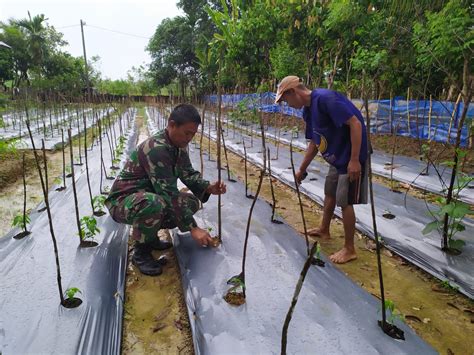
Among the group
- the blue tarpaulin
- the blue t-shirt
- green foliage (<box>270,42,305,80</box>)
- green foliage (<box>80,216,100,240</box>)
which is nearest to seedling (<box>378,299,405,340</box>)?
the blue t-shirt

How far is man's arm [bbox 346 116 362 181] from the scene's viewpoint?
2246 mm

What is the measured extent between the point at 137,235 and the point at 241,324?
1066 mm

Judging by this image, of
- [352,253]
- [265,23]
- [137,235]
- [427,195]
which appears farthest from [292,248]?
[265,23]

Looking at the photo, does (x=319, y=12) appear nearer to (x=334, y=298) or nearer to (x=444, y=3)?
(x=444, y=3)

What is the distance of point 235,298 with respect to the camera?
199 centimetres

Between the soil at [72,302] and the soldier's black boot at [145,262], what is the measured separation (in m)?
0.59

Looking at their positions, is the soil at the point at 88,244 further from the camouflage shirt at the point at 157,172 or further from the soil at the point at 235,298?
the soil at the point at 235,298

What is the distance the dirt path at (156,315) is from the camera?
6.08 ft

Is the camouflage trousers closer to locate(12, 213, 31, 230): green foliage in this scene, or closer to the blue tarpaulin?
locate(12, 213, 31, 230): green foliage

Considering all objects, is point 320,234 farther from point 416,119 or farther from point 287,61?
point 287,61

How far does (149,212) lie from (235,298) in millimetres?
840

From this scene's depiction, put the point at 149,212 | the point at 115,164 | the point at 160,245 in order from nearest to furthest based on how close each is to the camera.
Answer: the point at 149,212 < the point at 160,245 < the point at 115,164

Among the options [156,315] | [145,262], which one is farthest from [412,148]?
[156,315]

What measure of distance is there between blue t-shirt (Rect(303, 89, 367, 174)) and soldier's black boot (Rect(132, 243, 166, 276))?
5.25 feet
